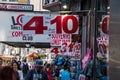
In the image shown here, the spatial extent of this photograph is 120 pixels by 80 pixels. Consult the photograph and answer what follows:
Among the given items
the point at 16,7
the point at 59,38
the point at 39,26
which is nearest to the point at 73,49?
the point at 59,38

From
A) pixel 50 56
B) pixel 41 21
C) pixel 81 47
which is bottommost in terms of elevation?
pixel 50 56

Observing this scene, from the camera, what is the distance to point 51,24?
1691cm

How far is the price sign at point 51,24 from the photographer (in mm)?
16188

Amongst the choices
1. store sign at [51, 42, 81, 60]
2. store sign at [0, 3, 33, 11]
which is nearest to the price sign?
store sign at [51, 42, 81, 60]

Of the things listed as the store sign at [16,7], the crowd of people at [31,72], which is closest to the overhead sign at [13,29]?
the store sign at [16,7]

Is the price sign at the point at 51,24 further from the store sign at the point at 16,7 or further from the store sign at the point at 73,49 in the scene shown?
the store sign at the point at 16,7

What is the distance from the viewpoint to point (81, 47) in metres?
23.7

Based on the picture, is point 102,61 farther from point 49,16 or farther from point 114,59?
point 114,59

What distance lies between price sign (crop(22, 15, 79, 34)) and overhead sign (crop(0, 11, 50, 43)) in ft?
2.80

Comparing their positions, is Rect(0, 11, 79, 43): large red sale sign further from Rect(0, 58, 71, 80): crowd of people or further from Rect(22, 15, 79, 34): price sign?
Rect(0, 58, 71, 80): crowd of people

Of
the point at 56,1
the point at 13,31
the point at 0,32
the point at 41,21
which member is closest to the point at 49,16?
the point at 41,21

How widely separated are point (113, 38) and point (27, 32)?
1256cm

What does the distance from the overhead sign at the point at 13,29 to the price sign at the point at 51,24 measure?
2.80 feet

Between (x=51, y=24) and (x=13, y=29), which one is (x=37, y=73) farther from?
(x=13, y=29)
